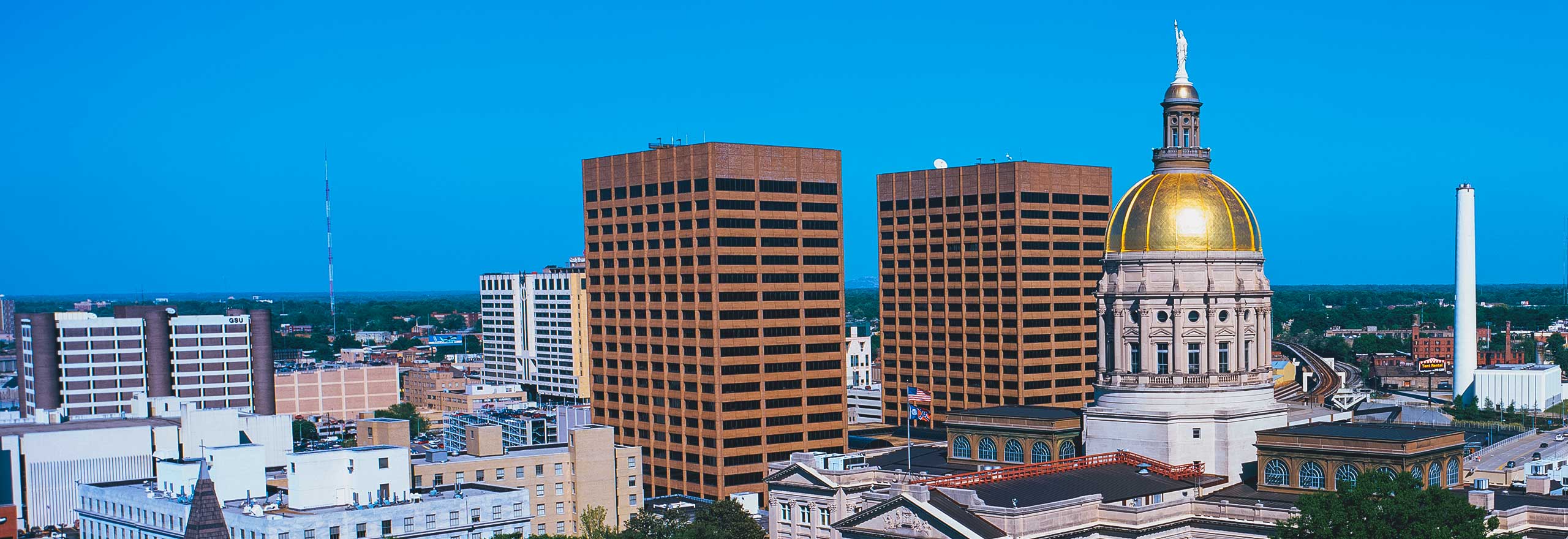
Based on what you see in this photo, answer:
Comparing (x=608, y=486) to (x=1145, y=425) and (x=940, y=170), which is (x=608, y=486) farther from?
(x=940, y=170)

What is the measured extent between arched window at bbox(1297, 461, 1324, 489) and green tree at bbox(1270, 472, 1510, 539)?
33.9 ft

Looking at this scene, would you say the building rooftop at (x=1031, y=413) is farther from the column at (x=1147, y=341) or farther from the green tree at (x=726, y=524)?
the green tree at (x=726, y=524)

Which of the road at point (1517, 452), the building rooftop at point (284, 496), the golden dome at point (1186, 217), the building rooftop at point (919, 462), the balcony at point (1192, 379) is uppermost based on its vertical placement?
the golden dome at point (1186, 217)

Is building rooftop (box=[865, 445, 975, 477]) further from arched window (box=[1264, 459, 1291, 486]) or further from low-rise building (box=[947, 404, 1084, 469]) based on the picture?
arched window (box=[1264, 459, 1291, 486])

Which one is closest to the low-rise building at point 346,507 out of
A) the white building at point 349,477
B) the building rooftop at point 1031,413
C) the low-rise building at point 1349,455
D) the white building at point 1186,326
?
the white building at point 349,477

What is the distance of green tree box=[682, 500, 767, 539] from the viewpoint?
108 metres

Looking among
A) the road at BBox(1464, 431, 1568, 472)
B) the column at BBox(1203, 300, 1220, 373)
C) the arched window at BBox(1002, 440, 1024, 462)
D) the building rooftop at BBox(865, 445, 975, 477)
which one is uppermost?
the column at BBox(1203, 300, 1220, 373)

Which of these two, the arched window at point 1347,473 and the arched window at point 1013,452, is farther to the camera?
the arched window at point 1013,452

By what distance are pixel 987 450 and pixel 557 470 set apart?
110 ft

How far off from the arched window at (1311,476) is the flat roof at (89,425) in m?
97.6

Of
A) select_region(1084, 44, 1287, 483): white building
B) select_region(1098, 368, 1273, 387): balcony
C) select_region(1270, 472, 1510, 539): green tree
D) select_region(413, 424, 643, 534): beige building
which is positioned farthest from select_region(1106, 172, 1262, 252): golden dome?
select_region(413, 424, 643, 534): beige building

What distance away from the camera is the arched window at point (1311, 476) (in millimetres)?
100625

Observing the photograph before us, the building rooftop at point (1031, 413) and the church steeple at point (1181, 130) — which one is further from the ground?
the church steeple at point (1181, 130)

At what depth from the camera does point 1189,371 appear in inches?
4373
